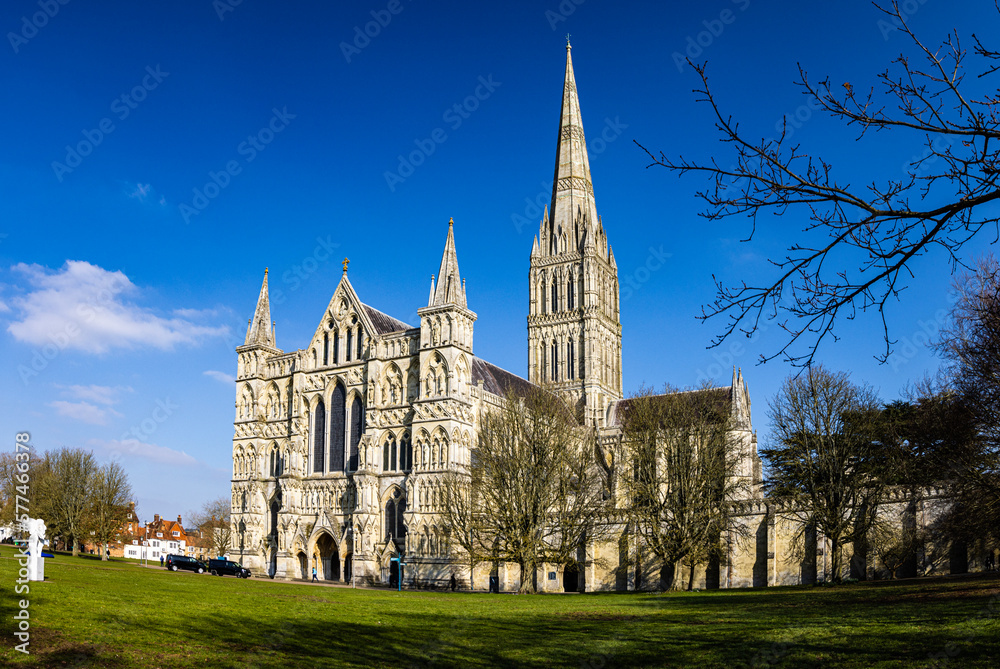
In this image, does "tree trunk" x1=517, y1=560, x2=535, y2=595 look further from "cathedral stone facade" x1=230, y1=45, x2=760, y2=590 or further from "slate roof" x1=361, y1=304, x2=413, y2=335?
"slate roof" x1=361, y1=304, x2=413, y2=335

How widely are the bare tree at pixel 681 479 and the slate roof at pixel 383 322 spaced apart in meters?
18.5

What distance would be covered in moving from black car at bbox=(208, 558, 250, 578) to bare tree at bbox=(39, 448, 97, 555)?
40.1 feet

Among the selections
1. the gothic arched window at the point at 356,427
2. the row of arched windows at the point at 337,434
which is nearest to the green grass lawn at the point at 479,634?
the gothic arched window at the point at 356,427

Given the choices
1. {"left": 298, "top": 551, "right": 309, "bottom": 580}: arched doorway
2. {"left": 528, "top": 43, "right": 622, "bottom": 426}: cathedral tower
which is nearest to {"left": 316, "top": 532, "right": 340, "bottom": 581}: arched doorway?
{"left": 298, "top": 551, "right": 309, "bottom": 580}: arched doorway

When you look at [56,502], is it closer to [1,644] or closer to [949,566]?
[1,644]

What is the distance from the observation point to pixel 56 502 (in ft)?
181

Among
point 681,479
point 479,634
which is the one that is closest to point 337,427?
point 681,479

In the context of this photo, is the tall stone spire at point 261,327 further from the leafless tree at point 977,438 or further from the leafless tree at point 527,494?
the leafless tree at point 977,438

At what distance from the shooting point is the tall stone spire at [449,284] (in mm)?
50812

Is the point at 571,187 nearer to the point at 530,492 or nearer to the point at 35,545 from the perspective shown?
the point at 530,492

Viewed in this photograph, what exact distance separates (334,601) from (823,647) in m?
16.0

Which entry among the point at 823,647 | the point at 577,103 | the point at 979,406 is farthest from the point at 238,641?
the point at 577,103

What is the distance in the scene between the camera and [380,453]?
167 ft

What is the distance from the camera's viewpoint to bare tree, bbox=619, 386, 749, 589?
40.0 meters
